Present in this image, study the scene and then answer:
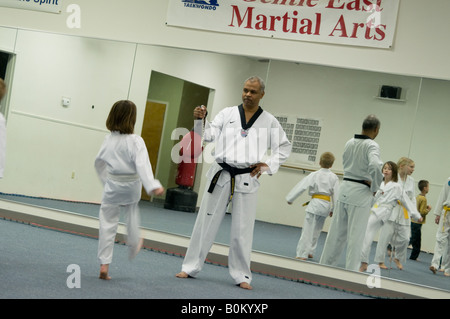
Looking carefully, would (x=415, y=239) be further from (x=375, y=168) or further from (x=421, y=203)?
(x=375, y=168)

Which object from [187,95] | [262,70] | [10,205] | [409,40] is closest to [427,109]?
[409,40]

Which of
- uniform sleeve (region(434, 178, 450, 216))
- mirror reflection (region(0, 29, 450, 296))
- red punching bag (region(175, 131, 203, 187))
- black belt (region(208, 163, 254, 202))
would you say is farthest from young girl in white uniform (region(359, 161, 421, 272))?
red punching bag (region(175, 131, 203, 187))

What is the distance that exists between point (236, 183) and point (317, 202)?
1312 millimetres

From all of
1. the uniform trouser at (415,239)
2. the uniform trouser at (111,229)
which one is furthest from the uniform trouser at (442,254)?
the uniform trouser at (111,229)

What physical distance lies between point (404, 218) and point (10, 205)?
3948 mm

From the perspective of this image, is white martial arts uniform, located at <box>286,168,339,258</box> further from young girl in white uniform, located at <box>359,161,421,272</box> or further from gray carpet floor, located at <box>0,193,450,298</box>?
young girl in white uniform, located at <box>359,161,421,272</box>

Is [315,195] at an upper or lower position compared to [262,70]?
lower

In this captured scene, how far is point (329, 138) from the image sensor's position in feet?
18.6

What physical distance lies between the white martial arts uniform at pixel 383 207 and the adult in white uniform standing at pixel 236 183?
1.25 m

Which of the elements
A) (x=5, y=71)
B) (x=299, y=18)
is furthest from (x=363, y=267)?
(x=5, y=71)

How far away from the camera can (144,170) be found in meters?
4.07

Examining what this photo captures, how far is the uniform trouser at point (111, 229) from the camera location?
4113 millimetres

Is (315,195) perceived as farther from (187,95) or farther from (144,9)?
(144,9)

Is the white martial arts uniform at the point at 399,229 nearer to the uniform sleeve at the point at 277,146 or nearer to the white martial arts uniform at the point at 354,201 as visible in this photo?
the white martial arts uniform at the point at 354,201
